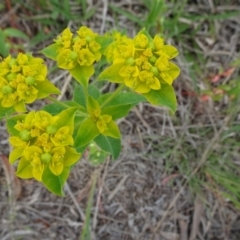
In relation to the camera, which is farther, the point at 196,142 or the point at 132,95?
the point at 196,142

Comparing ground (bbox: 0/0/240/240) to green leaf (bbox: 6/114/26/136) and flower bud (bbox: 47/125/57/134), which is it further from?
flower bud (bbox: 47/125/57/134)

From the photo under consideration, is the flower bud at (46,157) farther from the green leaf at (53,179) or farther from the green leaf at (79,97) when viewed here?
the green leaf at (79,97)

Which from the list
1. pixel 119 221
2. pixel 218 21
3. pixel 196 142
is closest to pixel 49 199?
pixel 119 221

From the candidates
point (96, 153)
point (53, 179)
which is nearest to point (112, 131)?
point (53, 179)

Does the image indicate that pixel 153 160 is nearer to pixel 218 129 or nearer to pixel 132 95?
pixel 218 129

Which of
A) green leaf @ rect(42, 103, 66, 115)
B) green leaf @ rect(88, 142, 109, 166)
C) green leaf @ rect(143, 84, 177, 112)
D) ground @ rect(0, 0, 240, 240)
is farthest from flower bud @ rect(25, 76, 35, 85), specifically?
ground @ rect(0, 0, 240, 240)

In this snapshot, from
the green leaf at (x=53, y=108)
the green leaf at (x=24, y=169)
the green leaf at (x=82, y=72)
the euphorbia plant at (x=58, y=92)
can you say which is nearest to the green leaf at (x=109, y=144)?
the euphorbia plant at (x=58, y=92)
